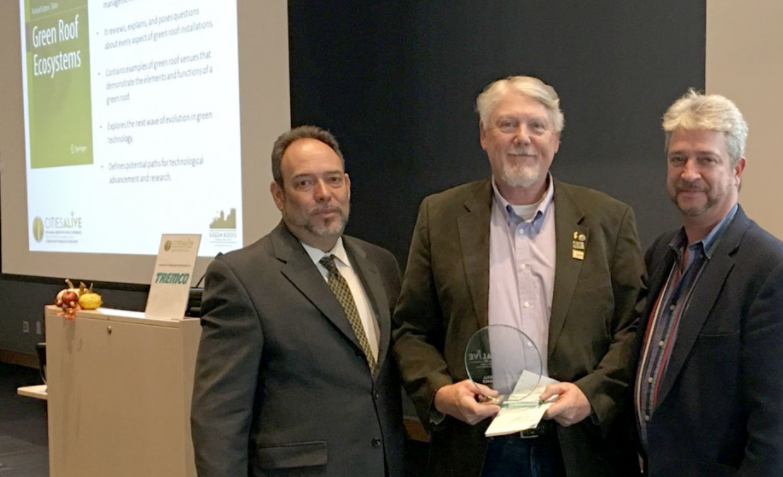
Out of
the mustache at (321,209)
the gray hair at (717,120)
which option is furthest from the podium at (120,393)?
the gray hair at (717,120)

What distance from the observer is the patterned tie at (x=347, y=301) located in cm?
236

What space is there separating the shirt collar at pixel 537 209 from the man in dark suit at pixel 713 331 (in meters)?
0.36

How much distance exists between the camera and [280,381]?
2273mm

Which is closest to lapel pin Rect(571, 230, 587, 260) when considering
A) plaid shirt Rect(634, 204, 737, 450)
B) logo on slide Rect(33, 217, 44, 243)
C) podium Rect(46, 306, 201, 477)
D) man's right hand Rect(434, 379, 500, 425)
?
plaid shirt Rect(634, 204, 737, 450)

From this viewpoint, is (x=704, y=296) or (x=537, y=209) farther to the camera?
(x=537, y=209)

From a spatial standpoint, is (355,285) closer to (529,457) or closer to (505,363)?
(505,363)

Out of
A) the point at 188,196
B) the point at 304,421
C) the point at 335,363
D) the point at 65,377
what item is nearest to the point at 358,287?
the point at 335,363

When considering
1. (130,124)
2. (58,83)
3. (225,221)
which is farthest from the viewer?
(58,83)

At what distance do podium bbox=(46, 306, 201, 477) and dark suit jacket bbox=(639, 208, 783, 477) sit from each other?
2057 millimetres

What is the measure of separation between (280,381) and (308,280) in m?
0.29

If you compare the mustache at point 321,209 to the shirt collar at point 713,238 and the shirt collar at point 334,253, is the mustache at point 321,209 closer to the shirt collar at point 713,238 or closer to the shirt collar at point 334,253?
the shirt collar at point 334,253

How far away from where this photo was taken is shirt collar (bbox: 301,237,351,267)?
2.41m

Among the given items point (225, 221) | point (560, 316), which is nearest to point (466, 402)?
point (560, 316)

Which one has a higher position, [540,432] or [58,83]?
[58,83]
